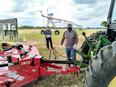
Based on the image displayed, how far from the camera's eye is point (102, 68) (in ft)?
11.9

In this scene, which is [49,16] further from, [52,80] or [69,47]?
[52,80]

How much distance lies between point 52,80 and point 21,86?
1598 millimetres

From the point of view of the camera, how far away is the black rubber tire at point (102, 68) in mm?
3562

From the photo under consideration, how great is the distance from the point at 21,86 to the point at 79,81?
1969 millimetres

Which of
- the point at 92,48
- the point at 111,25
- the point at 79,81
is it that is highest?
the point at 111,25

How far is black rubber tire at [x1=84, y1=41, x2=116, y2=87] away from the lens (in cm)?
356

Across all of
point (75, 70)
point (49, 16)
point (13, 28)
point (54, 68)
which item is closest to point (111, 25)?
point (75, 70)

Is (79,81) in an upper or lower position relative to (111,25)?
lower

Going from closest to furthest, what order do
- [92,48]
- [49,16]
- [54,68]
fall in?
[92,48]
[54,68]
[49,16]

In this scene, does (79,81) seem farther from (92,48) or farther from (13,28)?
(13,28)

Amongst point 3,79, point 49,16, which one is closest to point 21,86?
point 3,79

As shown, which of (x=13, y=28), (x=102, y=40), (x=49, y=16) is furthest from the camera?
(x=49, y=16)

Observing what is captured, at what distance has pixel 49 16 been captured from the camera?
147 ft

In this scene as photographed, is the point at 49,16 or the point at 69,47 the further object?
the point at 49,16
